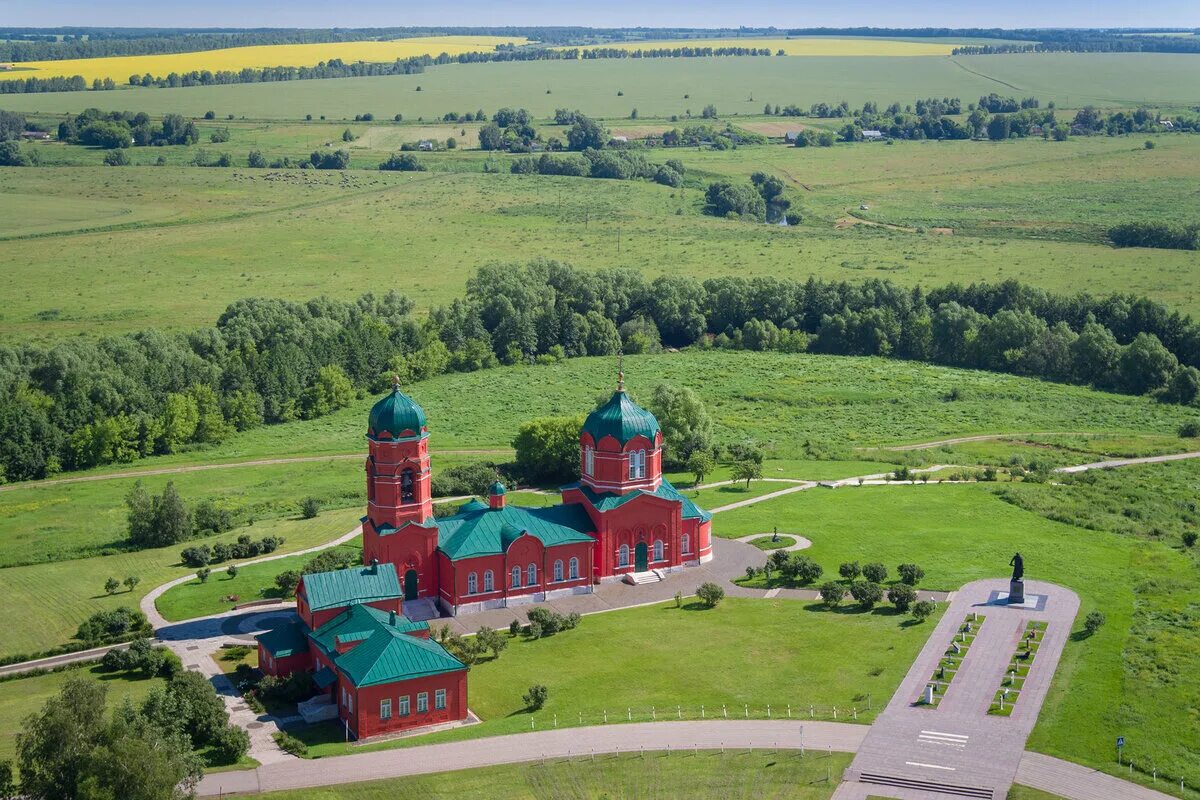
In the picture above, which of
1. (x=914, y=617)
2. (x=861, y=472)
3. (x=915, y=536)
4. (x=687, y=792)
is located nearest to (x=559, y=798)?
(x=687, y=792)

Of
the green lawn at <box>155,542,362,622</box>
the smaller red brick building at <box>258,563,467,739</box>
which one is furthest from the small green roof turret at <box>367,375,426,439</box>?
the green lawn at <box>155,542,362,622</box>

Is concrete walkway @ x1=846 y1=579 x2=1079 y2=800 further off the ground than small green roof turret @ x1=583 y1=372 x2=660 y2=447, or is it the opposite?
small green roof turret @ x1=583 y1=372 x2=660 y2=447

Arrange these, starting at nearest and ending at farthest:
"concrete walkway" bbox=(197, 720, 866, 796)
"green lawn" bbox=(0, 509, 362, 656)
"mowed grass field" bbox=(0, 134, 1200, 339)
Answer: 1. "concrete walkway" bbox=(197, 720, 866, 796)
2. "green lawn" bbox=(0, 509, 362, 656)
3. "mowed grass field" bbox=(0, 134, 1200, 339)

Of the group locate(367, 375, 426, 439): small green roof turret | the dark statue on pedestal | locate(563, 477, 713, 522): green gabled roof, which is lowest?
the dark statue on pedestal

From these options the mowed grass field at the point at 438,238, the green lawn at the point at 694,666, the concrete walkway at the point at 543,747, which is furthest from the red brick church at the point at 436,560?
the mowed grass field at the point at 438,238

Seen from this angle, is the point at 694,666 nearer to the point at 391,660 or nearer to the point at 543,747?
the point at 543,747

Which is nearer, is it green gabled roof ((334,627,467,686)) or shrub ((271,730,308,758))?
shrub ((271,730,308,758))

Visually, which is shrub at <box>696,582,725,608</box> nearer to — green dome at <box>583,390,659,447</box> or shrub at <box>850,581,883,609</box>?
shrub at <box>850,581,883,609</box>

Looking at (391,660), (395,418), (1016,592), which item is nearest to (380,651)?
(391,660)
